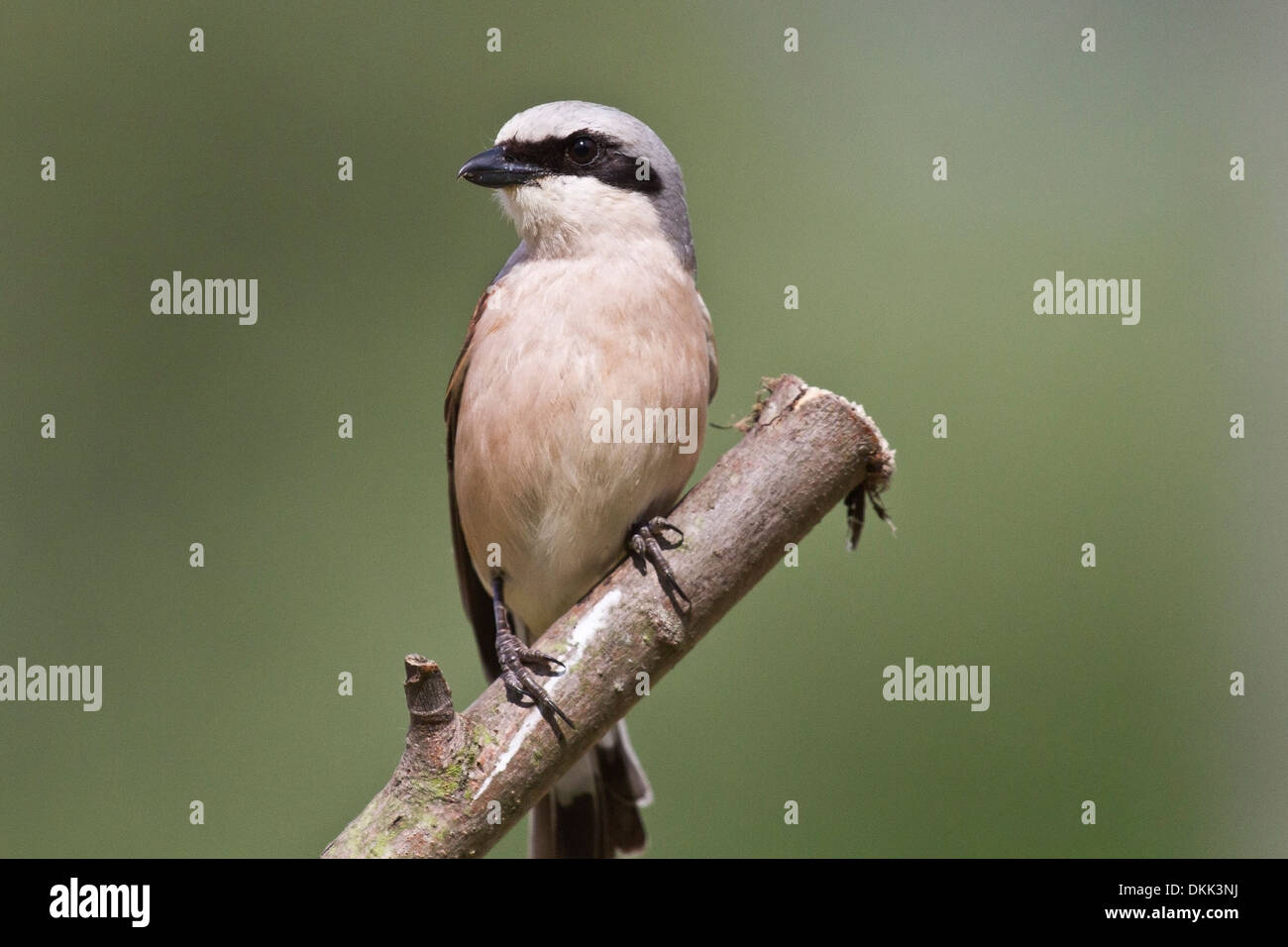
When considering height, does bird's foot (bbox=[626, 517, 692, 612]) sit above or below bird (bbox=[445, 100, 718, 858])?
below

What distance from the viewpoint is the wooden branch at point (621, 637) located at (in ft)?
9.22

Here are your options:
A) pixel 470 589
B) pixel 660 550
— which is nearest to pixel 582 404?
pixel 660 550

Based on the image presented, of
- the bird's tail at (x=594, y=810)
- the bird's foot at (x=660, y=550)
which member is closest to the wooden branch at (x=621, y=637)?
the bird's foot at (x=660, y=550)

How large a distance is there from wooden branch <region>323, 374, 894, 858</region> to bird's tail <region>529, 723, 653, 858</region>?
39.0 inches

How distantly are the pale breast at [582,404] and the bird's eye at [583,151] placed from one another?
29 cm

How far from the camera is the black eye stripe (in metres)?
3.39

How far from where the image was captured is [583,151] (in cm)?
342

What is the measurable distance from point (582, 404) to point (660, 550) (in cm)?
44

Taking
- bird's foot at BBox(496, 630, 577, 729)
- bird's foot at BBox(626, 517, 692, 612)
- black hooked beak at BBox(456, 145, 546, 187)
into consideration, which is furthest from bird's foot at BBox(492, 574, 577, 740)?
black hooked beak at BBox(456, 145, 546, 187)

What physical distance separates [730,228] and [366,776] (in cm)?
320

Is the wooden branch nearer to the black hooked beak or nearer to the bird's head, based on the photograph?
the bird's head

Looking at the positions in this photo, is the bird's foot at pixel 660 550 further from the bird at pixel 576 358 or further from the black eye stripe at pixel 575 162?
the black eye stripe at pixel 575 162

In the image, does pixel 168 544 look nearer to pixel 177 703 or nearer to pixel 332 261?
pixel 177 703
